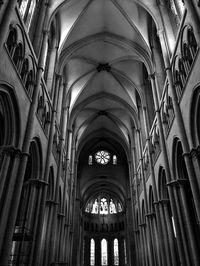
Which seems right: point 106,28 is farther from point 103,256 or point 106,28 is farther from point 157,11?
point 103,256

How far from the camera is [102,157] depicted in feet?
117

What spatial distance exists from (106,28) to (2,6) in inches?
463

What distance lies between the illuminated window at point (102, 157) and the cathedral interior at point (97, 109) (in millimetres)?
5359

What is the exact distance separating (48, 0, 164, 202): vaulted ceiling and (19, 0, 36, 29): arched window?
1.99m

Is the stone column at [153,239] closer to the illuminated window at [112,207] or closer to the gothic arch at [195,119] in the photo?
the gothic arch at [195,119]

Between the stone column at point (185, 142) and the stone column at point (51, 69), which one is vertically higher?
the stone column at point (51, 69)

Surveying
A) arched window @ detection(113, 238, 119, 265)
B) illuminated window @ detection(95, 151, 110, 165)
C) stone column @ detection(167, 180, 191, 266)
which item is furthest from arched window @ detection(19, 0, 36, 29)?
arched window @ detection(113, 238, 119, 265)

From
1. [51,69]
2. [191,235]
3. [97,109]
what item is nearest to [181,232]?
[191,235]

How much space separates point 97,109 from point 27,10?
634 inches

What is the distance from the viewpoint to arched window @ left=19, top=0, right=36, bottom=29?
11.4m

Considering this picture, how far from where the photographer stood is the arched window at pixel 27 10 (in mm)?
11438

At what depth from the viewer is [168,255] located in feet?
41.4

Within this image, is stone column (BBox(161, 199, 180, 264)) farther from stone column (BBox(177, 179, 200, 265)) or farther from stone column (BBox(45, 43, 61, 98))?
stone column (BBox(45, 43, 61, 98))

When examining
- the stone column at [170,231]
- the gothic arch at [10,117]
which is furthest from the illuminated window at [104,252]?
the gothic arch at [10,117]
